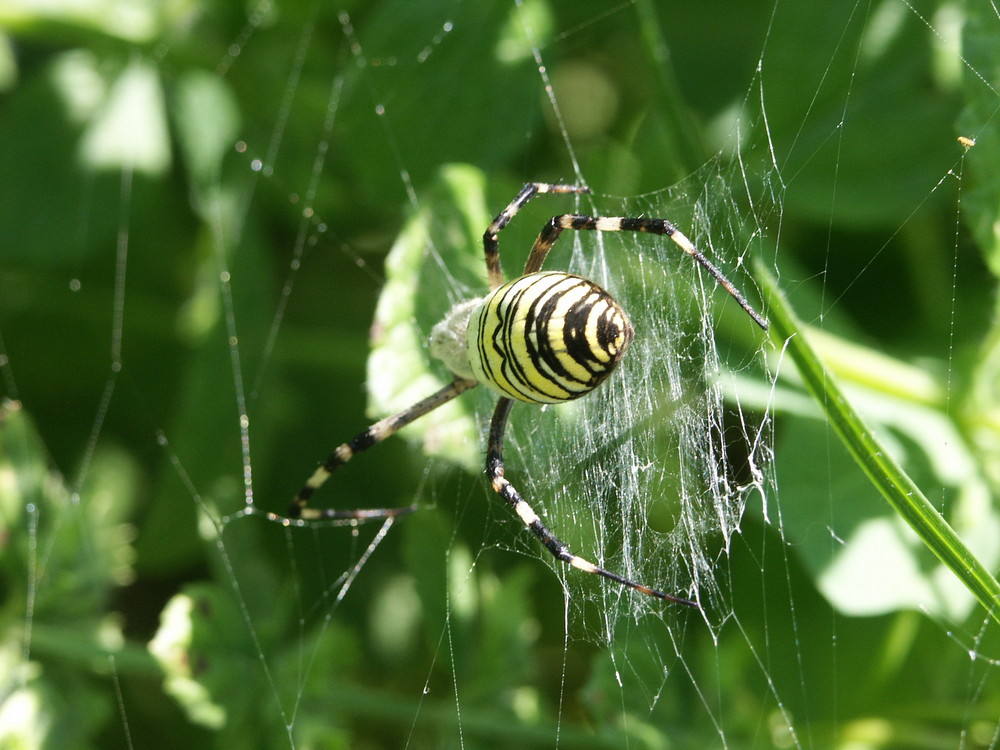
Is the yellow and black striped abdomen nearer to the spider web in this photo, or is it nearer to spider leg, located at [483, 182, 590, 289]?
the spider web

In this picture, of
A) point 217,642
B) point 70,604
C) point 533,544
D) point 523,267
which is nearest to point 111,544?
point 70,604

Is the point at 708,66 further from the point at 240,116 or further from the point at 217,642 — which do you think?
the point at 217,642

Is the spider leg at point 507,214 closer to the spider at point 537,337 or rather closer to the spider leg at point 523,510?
the spider at point 537,337

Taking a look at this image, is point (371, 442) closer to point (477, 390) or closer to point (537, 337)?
point (477, 390)

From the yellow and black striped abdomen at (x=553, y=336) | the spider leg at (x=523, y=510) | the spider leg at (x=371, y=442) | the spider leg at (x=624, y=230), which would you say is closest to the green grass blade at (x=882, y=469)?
the spider leg at (x=624, y=230)

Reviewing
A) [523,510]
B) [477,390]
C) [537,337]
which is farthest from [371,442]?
[537,337]

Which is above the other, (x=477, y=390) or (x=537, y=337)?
(x=537, y=337)

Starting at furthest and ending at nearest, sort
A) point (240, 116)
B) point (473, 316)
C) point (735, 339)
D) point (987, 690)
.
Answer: point (240, 116) < point (987, 690) < point (473, 316) < point (735, 339)
